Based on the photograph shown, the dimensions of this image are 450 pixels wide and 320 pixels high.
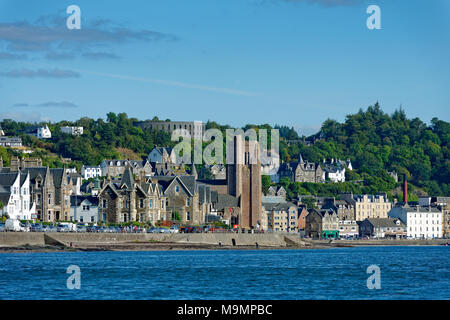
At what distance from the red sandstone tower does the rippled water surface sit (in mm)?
60967

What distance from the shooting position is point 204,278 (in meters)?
66.2

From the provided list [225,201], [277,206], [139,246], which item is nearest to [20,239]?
[139,246]

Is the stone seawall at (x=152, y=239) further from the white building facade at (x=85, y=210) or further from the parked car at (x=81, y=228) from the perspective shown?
the white building facade at (x=85, y=210)

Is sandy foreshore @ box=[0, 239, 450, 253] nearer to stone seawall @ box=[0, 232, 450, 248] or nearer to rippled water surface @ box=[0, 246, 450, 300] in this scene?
stone seawall @ box=[0, 232, 450, 248]

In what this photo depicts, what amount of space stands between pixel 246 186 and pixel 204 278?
288 feet

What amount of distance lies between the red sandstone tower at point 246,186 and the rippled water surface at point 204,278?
60967 mm

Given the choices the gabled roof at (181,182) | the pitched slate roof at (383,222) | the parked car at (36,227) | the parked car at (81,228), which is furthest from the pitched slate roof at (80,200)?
the pitched slate roof at (383,222)

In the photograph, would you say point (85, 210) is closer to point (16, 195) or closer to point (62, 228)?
point (16, 195)

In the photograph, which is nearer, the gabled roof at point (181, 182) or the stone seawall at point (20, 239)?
the stone seawall at point (20, 239)

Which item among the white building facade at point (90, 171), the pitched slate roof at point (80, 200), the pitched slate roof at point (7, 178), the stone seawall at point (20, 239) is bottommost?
the stone seawall at point (20, 239)

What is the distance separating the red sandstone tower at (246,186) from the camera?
152125 millimetres
